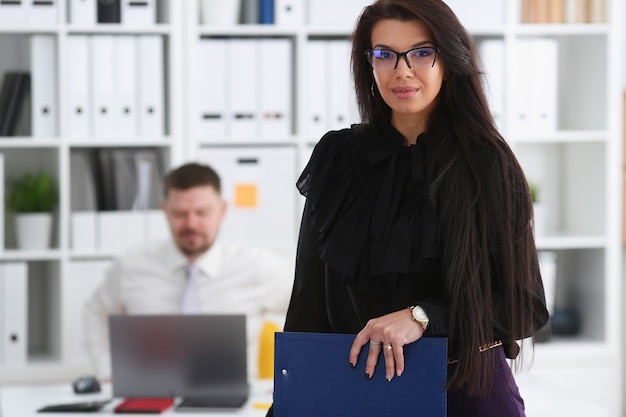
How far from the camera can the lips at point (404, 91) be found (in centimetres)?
161

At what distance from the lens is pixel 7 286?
3.81 metres

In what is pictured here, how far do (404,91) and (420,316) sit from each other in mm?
367

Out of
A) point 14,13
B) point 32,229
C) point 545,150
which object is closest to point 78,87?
point 14,13

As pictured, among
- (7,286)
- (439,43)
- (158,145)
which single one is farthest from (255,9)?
(439,43)

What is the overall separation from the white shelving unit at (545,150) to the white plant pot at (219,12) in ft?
0.13

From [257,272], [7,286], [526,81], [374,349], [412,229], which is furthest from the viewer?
[526,81]

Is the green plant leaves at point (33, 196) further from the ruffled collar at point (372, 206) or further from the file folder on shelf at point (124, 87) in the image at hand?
the ruffled collar at point (372, 206)

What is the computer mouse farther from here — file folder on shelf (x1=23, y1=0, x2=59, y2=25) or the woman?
Result: file folder on shelf (x1=23, y1=0, x2=59, y2=25)

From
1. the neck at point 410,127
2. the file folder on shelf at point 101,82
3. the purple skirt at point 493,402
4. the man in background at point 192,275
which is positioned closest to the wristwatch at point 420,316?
the purple skirt at point 493,402

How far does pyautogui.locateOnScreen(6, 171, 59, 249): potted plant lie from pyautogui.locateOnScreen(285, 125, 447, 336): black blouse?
2396mm

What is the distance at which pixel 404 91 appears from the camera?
1.62m

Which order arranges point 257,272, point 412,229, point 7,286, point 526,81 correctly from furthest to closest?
point 526,81, point 7,286, point 257,272, point 412,229

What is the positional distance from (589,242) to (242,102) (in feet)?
5.10

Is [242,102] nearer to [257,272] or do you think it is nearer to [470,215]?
[257,272]
